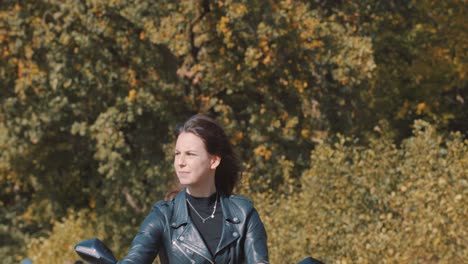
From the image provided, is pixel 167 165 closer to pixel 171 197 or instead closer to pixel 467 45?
pixel 467 45

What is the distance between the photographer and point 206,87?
1463 centimetres

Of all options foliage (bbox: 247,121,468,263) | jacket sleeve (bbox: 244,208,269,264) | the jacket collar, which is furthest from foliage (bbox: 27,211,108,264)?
jacket sleeve (bbox: 244,208,269,264)

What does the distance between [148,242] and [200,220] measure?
0.24 metres

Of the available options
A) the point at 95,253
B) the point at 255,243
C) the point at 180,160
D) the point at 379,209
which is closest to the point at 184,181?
the point at 180,160

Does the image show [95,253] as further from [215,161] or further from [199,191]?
[215,161]

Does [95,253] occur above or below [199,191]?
below

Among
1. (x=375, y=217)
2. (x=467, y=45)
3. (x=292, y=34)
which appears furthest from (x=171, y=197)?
(x=467, y=45)

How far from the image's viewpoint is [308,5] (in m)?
14.5

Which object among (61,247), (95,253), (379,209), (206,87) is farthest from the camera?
(206,87)

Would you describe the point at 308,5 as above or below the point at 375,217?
above

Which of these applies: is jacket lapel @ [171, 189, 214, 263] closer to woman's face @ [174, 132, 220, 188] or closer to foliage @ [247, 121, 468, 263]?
woman's face @ [174, 132, 220, 188]

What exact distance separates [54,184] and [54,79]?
3631 mm

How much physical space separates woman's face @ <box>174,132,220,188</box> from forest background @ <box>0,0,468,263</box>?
23.8ft

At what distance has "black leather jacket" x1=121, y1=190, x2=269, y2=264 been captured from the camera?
13.2 feet
